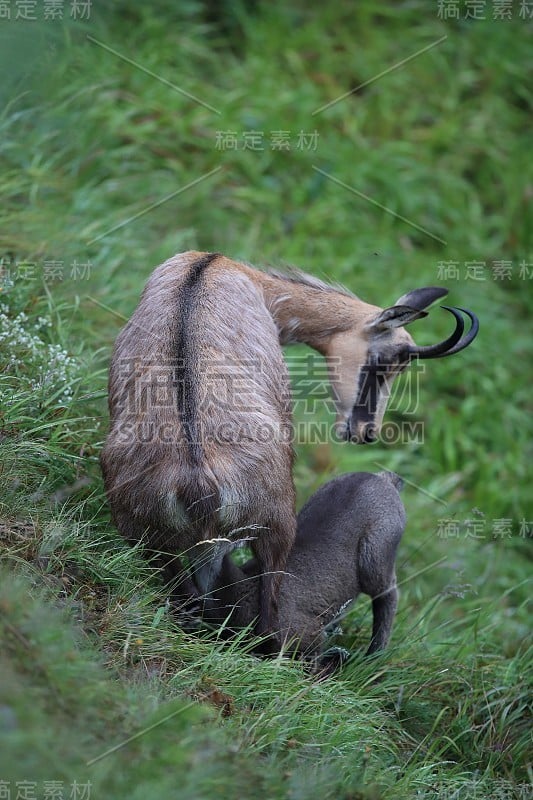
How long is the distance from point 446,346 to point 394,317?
0.51 m

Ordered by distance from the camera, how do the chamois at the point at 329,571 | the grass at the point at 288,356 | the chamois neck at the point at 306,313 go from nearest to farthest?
the grass at the point at 288,356 < the chamois at the point at 329,571 < the chamois neck at the point at 306,313

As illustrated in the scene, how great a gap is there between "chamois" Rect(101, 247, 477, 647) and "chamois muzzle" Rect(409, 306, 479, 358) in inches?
0.4

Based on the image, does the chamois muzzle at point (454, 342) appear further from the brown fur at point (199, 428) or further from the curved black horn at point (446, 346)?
the brown fur at point (199, 428)

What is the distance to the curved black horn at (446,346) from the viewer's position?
5.70 meters

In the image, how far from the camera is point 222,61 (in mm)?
11711

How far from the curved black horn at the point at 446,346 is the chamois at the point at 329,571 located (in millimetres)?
875

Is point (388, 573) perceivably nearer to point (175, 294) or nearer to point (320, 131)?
point (175, 294)

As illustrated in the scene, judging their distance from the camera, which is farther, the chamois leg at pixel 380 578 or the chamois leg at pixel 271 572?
the chamois leg at pixel 380 578

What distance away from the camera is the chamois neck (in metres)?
6.55

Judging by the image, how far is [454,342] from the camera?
5789 millimetres

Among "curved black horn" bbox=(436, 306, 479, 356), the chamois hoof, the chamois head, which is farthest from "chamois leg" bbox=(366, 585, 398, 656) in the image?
"curved black horn" bbox=(436, 306, 479, 356)

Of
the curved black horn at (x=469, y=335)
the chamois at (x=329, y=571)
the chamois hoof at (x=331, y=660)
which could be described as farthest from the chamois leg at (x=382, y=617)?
the curved black horn at (x=469, y=335)

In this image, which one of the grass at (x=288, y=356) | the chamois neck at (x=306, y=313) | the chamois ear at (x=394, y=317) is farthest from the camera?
the chamois neck at (x=306, y=313)

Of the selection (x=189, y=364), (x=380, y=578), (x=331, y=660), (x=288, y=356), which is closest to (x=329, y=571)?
(x=380, y=578)
